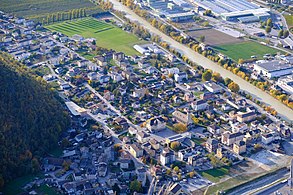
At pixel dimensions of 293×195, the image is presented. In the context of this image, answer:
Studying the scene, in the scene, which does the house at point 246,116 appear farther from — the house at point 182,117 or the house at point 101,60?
the house at point 101,60

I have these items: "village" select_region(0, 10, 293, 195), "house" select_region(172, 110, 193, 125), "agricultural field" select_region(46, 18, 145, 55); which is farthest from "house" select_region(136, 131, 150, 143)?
"agricultural field" select_region(46, 18, 145, 55)

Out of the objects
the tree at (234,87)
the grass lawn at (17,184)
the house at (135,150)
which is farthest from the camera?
the tree at (234,87)

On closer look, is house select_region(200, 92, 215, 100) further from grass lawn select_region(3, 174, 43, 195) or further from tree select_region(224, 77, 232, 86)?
grass lawn select_region(3, 174, 43, 195)

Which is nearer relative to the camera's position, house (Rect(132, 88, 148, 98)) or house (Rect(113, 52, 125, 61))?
house (Rect(132, 88, 148, 98))

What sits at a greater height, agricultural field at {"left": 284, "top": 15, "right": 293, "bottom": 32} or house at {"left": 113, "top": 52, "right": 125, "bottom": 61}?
agricultural field at {"left": 284, "top": 15, "right": 293, "bottom": 32}

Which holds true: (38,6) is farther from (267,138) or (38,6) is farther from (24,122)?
(267,138)

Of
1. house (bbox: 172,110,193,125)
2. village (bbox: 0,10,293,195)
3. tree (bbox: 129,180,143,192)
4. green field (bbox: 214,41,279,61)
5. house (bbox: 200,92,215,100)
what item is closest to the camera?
tree (bbox: 129,180,143,192)

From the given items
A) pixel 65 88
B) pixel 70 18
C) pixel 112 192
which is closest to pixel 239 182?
pixel 112 192

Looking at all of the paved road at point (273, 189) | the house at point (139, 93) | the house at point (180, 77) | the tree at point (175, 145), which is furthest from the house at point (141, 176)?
the house at point (180, 77)
